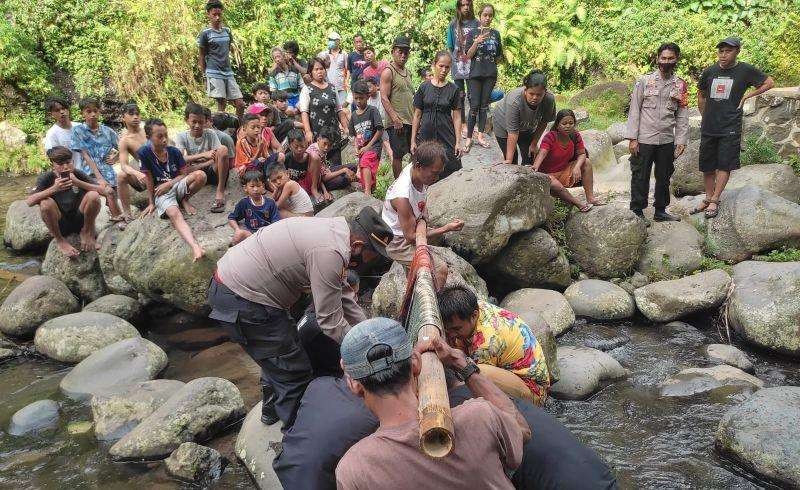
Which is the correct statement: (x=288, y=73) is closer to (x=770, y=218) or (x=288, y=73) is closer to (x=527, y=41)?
(x=527, y=41)

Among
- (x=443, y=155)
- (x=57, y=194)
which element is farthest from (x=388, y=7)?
(x=443, y=155)

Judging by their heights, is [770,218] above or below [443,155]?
below

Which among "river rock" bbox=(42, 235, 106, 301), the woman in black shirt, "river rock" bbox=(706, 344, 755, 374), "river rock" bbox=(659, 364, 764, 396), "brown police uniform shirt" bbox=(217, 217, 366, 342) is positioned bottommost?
"river rock" bbox=(706, 344, 755, 374)

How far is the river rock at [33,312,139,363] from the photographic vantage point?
696 cm

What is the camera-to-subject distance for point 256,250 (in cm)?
405

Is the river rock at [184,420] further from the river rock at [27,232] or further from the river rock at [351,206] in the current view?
the river rock at [27,232]

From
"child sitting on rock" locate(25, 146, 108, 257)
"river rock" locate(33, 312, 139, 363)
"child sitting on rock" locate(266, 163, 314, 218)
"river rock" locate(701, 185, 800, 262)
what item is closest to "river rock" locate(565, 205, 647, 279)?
"river rock" locate(701, 185, 800, 262)

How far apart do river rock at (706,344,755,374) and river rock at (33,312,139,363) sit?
614 centimetres

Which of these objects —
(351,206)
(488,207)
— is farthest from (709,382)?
(351,206)

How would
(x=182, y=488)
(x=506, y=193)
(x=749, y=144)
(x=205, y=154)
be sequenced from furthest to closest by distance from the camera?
(x=749, y=144) → (x=205, y=154) → (x=506, y=193) → (x=182, y=488)

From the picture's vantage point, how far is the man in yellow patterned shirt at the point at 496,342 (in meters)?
4.04

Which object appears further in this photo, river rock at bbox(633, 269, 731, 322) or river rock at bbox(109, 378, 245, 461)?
river rock at bbox(633, 269, 731, 322)

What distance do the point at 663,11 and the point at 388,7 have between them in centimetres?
638

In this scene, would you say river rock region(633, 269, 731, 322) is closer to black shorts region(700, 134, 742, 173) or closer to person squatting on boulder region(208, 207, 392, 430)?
black shorts region(700, 134, 742, 173)
